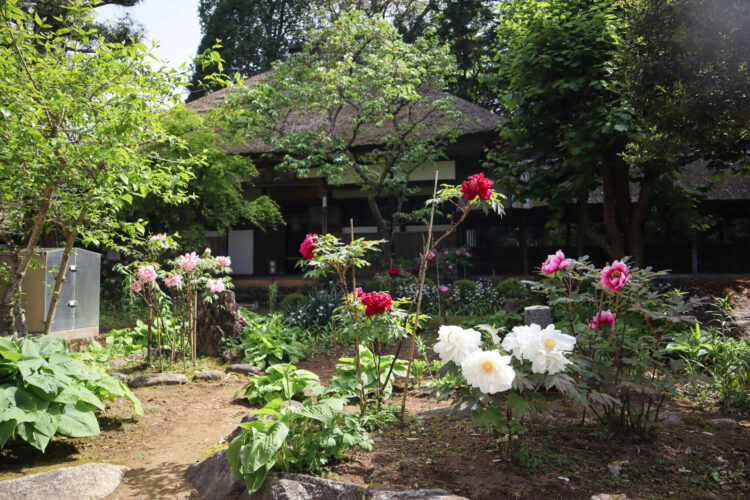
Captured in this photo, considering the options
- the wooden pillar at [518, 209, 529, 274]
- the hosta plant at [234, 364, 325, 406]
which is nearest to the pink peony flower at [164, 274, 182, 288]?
the hosta plant at [234, 364, 325, 406]

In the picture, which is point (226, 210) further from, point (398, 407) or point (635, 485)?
point (635, 485)

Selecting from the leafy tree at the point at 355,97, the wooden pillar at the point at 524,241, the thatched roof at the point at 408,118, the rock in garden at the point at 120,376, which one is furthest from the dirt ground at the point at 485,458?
the wooden pillar at the point at 524,241

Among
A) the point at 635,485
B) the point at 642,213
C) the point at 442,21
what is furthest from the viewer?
the point at 442,21

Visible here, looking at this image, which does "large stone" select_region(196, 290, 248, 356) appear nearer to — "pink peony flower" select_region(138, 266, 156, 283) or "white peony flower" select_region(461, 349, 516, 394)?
"pink peony flower" select_region(138, 266, 156, 283)

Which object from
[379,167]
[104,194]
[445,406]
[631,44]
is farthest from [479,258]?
[104,194]

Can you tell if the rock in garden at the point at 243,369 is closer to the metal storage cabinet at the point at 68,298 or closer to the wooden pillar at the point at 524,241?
the metal storage cabinet at the point at 68,298

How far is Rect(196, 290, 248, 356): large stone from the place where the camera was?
673cm

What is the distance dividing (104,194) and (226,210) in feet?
23.9

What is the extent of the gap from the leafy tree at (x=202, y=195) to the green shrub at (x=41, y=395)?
696 cm

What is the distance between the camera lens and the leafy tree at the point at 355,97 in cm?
981

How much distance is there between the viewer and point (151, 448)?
140 inches

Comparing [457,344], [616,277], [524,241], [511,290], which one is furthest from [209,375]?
[524,241]

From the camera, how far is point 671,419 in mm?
3434

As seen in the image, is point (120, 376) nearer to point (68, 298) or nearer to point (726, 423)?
point (68, 298)
